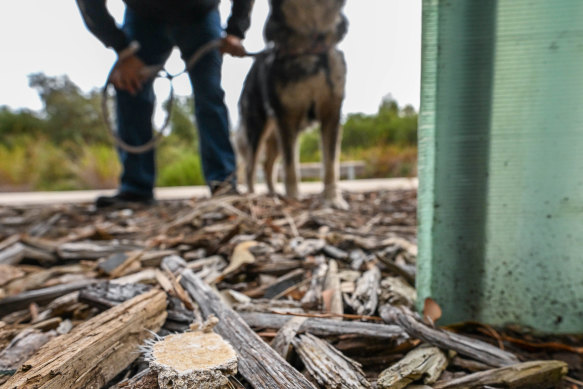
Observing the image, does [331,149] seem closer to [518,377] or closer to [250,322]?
[250,322]

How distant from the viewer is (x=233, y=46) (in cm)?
146

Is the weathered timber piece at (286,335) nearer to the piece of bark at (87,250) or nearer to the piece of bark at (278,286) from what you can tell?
the piece of bark at (278,286)

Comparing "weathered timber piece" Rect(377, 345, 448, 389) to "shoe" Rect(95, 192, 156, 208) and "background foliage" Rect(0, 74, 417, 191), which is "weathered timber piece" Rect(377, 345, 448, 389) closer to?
"shoe" Rect(95, 192, 156, 208)

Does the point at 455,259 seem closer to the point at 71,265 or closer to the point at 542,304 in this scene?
the point at 542,304

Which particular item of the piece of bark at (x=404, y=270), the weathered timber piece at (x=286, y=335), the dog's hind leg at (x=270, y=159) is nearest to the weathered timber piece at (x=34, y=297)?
the weathered timber piece at (x=286, y=335)

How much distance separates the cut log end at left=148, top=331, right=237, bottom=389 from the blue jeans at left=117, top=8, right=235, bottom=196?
3.94ft

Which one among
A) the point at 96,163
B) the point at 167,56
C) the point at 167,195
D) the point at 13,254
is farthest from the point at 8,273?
the point at 96,163

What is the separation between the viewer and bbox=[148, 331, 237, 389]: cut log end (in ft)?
1.45

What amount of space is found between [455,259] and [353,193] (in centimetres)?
231

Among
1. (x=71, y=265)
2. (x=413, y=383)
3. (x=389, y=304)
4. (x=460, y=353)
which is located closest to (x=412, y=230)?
(x=389, y=304)

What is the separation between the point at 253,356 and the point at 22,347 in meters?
0.42

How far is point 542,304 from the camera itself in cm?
71

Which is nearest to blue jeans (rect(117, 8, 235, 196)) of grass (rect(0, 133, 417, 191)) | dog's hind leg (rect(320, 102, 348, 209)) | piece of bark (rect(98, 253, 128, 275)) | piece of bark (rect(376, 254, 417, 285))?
dog's hind leg (rect(320, 102, 348, 209))

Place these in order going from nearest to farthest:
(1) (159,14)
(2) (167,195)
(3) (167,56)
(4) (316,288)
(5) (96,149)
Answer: (4) (316,288) < (1) (159,14) < (3) (167,56) < (2) (167,195) < (5) (96,149)
